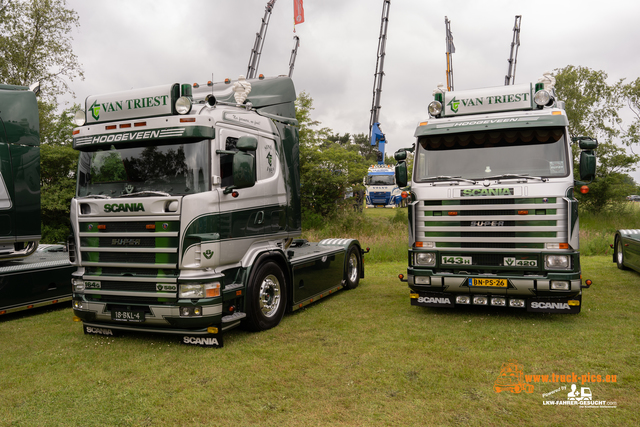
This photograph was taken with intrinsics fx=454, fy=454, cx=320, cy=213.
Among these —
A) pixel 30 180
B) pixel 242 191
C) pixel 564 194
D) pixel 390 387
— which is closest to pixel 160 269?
pixel 242 191

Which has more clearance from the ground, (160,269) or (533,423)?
(160,269)

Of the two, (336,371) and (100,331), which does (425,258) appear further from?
(100,331)

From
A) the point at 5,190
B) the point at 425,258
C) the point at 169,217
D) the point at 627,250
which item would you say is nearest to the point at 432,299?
the point at 425,258

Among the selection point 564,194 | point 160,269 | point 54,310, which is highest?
point 564,194

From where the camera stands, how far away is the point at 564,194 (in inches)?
244

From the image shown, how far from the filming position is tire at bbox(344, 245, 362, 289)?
9664 mm

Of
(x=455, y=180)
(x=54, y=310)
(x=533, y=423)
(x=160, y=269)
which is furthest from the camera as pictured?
(x=54, y=310)

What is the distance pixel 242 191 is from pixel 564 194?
4.38 metres

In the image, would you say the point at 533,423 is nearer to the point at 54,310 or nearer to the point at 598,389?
the point at 598,389

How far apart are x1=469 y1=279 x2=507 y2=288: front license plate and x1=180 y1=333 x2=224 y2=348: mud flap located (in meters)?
3.61

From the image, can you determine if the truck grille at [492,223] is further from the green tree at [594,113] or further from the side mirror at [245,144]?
the green tree at [594,113]

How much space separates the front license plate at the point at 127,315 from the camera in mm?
5688

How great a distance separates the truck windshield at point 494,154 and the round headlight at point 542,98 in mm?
523

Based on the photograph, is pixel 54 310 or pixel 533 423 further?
pixel 54 310
